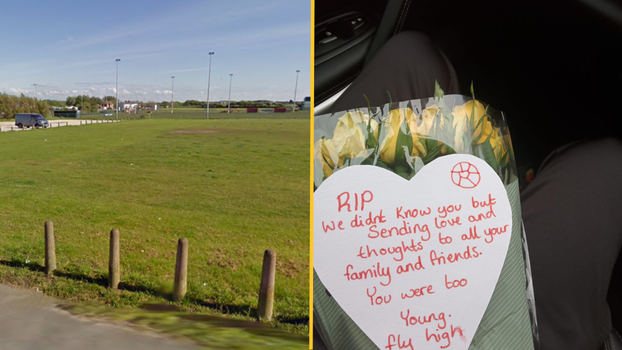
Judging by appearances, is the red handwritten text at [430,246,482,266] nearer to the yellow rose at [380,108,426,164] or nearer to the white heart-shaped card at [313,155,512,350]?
the white heart-shaped card at [313,155,512,350]

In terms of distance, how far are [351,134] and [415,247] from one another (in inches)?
15.9

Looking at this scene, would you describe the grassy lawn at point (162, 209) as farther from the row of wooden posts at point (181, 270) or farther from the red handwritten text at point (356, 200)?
the red handwritten text at point (356, 200)

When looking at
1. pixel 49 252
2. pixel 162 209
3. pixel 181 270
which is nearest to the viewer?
pixel 181 270

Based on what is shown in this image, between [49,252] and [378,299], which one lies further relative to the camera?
[49,252]

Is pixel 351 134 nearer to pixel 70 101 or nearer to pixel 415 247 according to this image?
pixel 415 247

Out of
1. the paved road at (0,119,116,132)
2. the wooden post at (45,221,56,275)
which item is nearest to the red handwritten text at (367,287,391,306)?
the wooden post at (45,221,56,275)

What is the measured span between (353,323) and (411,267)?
25cm

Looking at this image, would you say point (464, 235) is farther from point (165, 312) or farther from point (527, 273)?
point (165, 312)

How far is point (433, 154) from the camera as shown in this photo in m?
1.21

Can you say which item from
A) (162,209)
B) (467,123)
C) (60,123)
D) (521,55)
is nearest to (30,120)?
(60,123)

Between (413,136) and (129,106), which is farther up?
(129,106)

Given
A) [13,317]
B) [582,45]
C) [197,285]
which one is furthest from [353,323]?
[13,317]

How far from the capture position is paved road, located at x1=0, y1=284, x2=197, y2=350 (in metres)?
1.68

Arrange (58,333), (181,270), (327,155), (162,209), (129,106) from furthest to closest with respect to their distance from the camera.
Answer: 1. (162,209)
2. (129,106)
3. (181,270)
4. (58,333)
5. (327,155)
